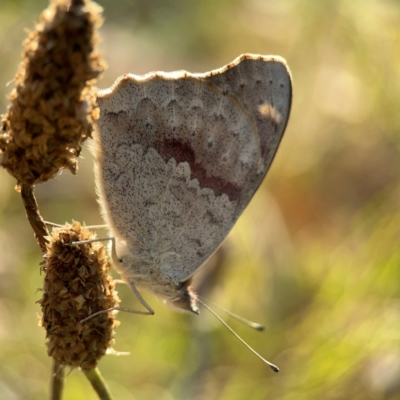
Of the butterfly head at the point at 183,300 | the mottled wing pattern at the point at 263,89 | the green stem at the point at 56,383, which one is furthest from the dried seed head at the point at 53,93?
the butterfly head at the point at 183,300

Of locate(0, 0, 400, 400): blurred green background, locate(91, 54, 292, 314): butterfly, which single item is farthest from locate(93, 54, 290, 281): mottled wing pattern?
locate(0, 0, 400, 400): blurred green background

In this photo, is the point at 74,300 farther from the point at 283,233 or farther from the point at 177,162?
the point at 283,233

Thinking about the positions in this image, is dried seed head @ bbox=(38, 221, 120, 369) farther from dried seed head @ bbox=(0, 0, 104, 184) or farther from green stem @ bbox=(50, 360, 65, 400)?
dried seed head @ bbox=(0, 0, 104, 184)

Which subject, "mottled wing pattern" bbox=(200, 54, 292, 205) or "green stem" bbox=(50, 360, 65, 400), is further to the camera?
"mottled wing pattern" bbox=(200, 54, 292, 205)

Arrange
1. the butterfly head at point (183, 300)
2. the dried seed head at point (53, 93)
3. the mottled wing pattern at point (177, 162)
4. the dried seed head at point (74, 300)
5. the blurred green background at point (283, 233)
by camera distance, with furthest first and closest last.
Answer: the blurred green background at point (283, 233), the butterfly head at point (183, 300), the mottled wing pattern at point (177, 162), the dried seed head at point (74, 300), the dried seed head at point (53, 93)

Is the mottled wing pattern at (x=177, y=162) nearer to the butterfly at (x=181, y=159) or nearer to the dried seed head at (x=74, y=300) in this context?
the butterfly at (x=181, y=159)

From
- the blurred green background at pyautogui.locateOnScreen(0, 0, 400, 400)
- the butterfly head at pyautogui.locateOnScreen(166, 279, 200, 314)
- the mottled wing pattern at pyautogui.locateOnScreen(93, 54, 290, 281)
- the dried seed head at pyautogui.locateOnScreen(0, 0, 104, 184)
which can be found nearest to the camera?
the dried seed head at pyautogui.locateOnScreen(0, 0, 104, 184)

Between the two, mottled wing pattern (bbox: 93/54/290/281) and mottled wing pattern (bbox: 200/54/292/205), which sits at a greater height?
mottled wing pattern (bbox: 200/54/292/205)
